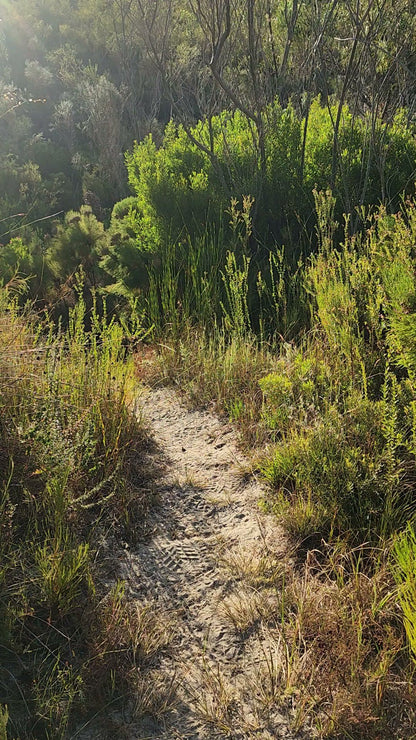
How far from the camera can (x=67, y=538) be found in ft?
7.72

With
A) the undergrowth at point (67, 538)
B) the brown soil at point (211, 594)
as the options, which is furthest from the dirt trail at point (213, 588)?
the undergrowth at point (67, 538)

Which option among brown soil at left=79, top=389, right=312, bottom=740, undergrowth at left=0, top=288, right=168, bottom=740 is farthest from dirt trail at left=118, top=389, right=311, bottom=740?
Answer: undergrowth at left=0, top=288, right=168, bottom=740

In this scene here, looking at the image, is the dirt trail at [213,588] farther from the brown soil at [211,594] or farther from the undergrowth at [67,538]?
the undergrowth at [67,538]

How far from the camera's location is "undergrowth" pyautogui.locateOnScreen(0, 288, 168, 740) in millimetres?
1969

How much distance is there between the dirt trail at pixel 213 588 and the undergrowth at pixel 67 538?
111 millimetres

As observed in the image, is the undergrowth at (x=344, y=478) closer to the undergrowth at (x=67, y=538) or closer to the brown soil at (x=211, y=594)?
the brown soil at (x=211, y=594)

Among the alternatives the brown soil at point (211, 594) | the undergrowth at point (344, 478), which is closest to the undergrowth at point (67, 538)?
the brown soil at point (211, 594)

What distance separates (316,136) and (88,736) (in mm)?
4980

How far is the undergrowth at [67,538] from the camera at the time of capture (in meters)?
1.97

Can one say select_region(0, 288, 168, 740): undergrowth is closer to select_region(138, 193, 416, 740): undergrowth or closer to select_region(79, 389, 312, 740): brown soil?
select_region(79, 389, 312, 740): brown soil

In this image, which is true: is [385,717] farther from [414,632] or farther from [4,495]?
[4,495]

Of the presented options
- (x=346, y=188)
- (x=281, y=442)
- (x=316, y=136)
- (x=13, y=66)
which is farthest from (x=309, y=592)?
(x=13, y=66)

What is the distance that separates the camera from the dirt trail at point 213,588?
1937 mm

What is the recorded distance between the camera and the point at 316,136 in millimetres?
5383
